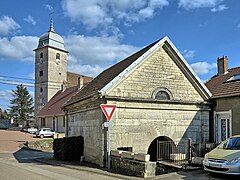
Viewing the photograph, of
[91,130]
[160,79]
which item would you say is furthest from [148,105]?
[91,130]

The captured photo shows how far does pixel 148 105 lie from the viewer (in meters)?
15.1

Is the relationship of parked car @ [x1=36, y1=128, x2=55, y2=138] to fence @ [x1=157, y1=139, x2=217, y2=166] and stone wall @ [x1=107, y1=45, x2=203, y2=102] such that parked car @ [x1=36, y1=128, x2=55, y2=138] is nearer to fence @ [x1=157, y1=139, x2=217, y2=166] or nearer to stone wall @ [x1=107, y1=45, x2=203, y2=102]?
fence @ [x1=157, y1=139, x2=217, y2=166]

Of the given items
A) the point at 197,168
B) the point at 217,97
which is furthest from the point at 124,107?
the point at 217,97

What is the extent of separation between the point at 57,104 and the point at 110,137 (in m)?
38.7

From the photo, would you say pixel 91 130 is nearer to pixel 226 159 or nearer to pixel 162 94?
pixel 162 94

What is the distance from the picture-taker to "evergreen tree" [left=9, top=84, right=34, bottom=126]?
6531 cm

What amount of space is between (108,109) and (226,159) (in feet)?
17.6

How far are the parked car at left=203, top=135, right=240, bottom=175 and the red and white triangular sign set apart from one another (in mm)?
4507

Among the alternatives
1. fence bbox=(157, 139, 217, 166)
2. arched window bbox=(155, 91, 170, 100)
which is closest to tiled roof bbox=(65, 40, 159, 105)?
arched window bbox=(155, 91, 170, 100)

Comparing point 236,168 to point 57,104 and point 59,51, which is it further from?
point 59,51

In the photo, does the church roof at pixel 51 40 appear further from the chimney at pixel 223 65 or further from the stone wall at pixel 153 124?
the stone wall at pixel 153 124

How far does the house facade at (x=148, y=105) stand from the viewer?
46.5 feet

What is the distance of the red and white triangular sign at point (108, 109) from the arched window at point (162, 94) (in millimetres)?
3474

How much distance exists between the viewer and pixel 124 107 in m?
14.3
